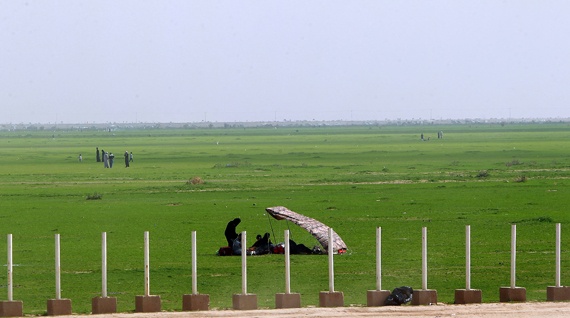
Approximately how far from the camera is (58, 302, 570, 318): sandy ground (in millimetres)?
12578

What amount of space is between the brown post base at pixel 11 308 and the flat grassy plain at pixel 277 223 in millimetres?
844

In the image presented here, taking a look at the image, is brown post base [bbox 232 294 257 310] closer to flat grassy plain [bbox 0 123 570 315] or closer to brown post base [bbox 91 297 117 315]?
flat grassy plain [bbox 0 123 570 315]

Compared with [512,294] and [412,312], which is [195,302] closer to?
[412,312]

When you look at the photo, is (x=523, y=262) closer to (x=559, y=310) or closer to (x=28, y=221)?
(x=559, y=310)

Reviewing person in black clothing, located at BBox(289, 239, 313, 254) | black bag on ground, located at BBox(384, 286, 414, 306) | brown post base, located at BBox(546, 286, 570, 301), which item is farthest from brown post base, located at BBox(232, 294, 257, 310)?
person in black clothing, located at BBox(289, 239, 313, 254)

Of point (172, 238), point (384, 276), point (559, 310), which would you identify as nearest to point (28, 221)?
point (172, 238)

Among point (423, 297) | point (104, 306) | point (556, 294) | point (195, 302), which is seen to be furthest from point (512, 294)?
point (104, 306)

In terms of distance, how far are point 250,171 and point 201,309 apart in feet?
147

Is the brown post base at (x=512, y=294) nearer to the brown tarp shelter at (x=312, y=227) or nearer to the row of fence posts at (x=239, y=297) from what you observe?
the row of fence posts at (x=239, y=297)

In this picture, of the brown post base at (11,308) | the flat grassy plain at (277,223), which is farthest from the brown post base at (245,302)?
the brown post base at (11,308)

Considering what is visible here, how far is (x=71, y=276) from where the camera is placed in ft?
58.9

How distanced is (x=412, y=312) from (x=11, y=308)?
4.81 m

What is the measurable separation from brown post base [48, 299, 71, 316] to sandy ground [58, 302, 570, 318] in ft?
1.22

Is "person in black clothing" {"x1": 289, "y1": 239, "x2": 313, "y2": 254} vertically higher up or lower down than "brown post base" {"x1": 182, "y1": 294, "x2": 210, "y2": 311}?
lower down
